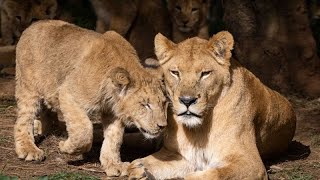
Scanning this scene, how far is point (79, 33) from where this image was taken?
617 cm

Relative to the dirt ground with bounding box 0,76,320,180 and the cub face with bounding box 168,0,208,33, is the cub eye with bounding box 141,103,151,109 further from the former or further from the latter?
the cub face with bounding box 168,0,208,33

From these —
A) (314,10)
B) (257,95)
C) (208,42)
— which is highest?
(208,42)

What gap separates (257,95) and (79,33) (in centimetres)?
141

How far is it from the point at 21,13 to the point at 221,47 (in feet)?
15.4

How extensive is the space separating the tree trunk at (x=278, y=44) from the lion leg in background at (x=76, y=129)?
3.26m

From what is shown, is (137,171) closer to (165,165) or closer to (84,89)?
(165,165)

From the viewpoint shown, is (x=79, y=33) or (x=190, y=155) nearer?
(x=190, y=155)

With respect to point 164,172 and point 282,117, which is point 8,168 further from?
point 282,117

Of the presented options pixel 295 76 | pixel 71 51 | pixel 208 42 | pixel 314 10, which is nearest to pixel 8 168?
pixel 71 51

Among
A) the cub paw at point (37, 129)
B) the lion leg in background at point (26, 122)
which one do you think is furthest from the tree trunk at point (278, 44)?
the lion leg in background at point (26, 122)

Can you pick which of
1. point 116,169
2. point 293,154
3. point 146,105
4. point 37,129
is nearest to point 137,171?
point 116,169

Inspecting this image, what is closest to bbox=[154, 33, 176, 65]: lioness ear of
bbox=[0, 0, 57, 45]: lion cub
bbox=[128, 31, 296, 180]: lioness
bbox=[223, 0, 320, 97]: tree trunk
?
bbox=[128, 31, 296, 180]: lioness

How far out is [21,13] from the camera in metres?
9.77

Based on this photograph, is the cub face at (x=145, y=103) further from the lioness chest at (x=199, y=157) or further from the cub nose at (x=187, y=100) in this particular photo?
the lioness chest at (x=199, y=157)
